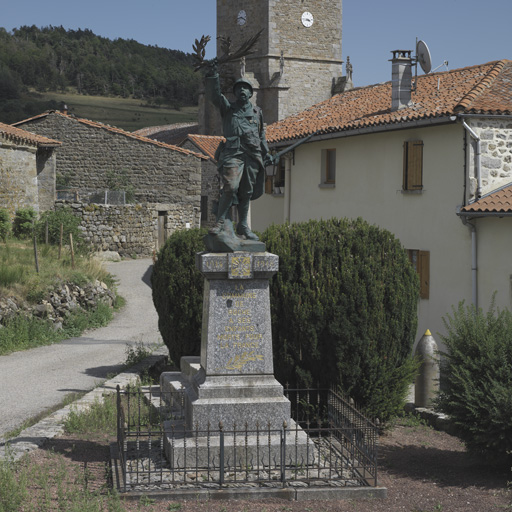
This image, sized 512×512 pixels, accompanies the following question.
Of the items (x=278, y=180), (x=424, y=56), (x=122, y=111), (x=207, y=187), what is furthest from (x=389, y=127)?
(x=122, y=111)

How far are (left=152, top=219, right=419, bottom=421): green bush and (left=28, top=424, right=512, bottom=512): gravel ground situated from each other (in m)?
0.82

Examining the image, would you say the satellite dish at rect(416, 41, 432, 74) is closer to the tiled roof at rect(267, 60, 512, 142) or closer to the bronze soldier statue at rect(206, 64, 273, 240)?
the tiled roof at rect(267, 60, 512, 142)

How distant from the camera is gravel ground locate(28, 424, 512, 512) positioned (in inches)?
291

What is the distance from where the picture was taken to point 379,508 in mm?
7473

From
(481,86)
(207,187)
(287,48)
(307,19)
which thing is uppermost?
(307,19)

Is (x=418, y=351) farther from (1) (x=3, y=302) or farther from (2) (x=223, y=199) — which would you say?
(1) (x=3, y=302)

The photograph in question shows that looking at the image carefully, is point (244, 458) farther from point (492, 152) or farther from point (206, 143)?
point (206, 143)

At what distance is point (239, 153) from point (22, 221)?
18519 mm

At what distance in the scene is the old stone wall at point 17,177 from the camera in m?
25.8

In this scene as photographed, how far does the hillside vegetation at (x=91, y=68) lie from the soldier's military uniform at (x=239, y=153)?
5972 cm

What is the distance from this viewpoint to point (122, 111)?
69.5m

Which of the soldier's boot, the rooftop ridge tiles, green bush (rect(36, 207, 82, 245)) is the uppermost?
the rooftop ridge tiles

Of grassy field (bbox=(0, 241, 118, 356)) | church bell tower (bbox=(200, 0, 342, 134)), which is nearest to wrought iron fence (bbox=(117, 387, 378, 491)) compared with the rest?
grassy field (bbox=(0, 241, 118, 356))

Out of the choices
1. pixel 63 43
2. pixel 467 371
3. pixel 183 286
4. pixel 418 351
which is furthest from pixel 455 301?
pixel 63 43
